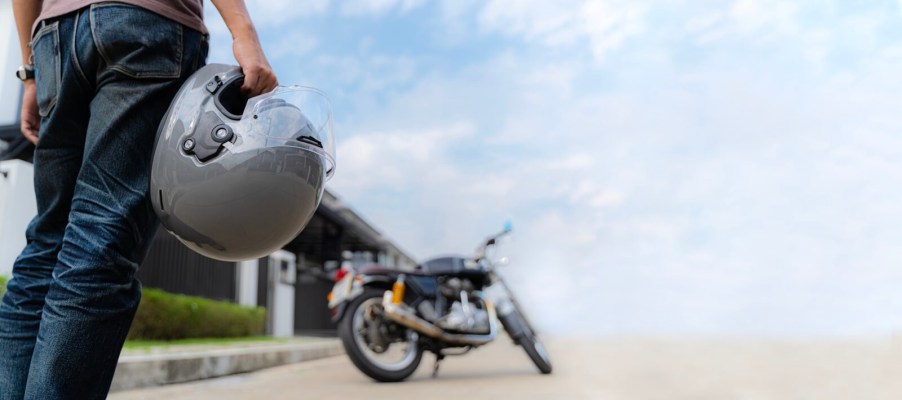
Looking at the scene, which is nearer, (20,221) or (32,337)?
(32,337)

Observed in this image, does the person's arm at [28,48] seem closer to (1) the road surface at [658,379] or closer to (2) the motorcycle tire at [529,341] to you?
(1) the road surface at [658,379]

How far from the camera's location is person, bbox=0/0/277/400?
1184mm

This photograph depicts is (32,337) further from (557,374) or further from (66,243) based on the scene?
(557,374)

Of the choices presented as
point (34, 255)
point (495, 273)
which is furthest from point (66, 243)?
→ point (495, 273)

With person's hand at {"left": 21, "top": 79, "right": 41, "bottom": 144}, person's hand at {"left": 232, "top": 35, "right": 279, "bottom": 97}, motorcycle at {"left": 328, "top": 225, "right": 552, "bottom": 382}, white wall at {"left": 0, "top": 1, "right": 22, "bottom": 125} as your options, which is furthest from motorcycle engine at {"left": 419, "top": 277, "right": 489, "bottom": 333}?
white wall at {"left": 0, "top": 1, "right": 22, "bottom": 125}

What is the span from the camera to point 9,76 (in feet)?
29.3

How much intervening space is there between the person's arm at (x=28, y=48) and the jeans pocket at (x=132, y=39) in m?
0.40

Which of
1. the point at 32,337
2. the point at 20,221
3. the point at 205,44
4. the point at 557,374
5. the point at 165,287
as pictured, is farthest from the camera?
the point at 165,287

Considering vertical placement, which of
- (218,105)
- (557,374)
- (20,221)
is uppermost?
(20,221)

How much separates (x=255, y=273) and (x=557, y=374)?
8738 millimetres

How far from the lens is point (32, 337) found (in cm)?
133

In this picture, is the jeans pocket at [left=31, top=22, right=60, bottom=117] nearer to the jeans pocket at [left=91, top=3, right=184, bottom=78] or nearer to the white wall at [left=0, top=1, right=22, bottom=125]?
the jeans pocket at [left=91, top=3, right=184, bottom=78]

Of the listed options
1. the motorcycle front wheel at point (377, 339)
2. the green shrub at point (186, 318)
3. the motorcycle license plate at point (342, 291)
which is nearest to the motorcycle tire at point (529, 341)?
the motorcycle front wheel at point (377, 339)

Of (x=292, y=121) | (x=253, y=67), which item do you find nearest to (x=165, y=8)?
(x=253, y=67)
